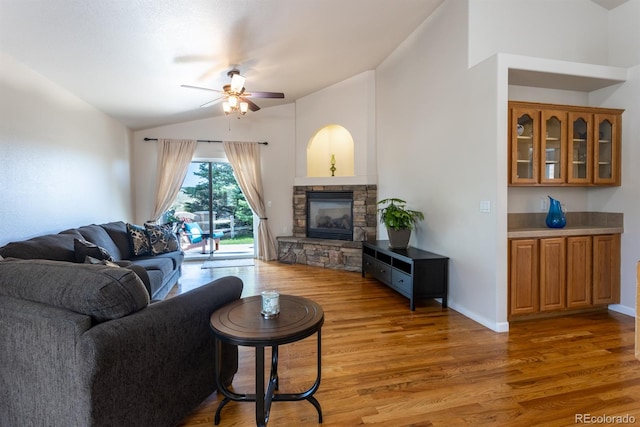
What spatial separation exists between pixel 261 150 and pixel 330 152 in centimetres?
146

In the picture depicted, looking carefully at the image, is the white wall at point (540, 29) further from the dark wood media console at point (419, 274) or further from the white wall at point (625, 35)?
the dark wood media console at point (419, 274)

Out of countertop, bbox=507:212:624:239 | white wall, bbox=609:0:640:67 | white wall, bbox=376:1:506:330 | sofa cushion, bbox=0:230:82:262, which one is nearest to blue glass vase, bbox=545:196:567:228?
countertop, bbox=507:212:624:239

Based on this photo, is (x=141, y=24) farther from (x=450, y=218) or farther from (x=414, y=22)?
(x=450, y=218)

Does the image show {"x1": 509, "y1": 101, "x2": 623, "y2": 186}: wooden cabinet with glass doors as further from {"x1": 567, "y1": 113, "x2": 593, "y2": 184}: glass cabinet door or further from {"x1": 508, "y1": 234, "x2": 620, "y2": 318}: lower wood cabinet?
{"x1": 508, "y1": 234, "x2": 620, "y2": 318}: lower wood cabinet

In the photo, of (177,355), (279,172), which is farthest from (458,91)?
(279,172)

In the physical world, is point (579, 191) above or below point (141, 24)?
below

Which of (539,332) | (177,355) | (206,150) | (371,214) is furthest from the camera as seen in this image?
(206,150)

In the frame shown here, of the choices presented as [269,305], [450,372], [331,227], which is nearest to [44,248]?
[269,305]

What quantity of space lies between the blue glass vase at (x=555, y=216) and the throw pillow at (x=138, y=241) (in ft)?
16.6

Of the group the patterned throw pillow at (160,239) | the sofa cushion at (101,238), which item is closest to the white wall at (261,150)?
the patterned throw pillow at (160,239)

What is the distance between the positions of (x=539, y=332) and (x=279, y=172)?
5.06 m

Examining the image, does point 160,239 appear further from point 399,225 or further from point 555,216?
point 555,216

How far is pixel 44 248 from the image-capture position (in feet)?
8.55

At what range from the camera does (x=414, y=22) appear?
4027mm
